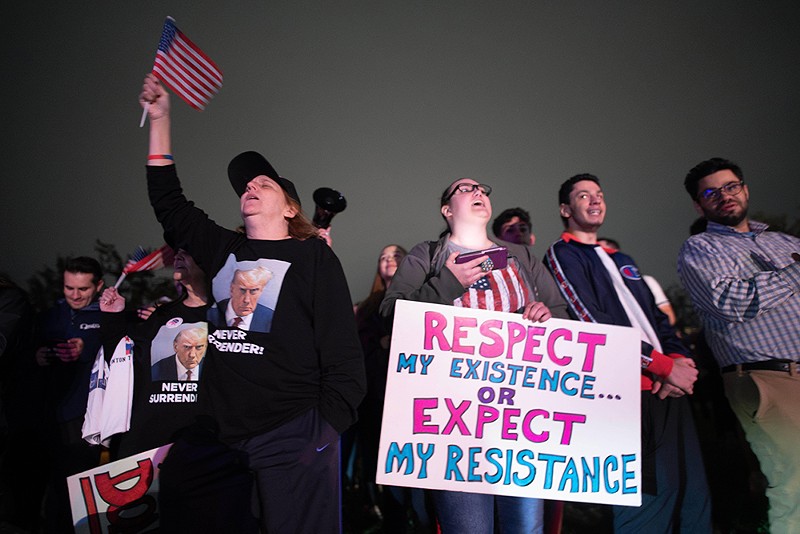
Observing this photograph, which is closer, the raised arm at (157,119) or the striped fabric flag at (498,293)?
the raised arm at (157,119)

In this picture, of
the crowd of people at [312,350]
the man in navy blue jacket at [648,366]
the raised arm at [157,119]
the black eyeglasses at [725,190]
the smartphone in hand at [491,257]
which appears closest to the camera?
the crowd of people at [312,350]

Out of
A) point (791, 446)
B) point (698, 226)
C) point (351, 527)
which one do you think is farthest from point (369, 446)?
point (698, 226)

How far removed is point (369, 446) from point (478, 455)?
2.14 metres

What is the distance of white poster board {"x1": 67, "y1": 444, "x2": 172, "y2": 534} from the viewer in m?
2.10

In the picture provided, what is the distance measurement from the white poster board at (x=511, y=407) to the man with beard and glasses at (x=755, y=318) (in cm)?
68

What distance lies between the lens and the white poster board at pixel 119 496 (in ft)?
6.88

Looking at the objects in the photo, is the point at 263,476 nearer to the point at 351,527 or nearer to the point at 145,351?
the point at 145,351

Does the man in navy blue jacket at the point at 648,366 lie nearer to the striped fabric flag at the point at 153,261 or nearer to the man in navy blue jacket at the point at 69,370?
the striped fabric flag at the point at 153,261

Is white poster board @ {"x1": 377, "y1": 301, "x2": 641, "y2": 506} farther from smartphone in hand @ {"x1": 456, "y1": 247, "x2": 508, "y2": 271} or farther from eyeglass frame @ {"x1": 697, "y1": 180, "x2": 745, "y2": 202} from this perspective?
eyeglass frame @ {"x1": 697, "y1": 180, "x2": 745, "y2": 202}

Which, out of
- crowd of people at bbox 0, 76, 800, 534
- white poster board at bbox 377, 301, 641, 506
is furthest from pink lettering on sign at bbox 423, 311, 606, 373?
crowd of people at bbox 0, 76, 800, 534

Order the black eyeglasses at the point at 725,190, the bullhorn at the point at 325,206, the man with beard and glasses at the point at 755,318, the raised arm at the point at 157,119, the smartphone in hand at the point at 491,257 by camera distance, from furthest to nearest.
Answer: the bullhorn at the point at 325,206
the black eyeglasses at the point at 725,190
the man with beard and glasses at the point at 755,318
the smartphone in hand at the point at 491,257
the raised arm at the point at 157,119

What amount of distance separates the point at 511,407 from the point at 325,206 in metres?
2.08

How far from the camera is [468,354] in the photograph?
266 cm

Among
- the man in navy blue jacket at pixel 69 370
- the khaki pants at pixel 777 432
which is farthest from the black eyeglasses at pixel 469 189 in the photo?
the man in navy blue jacket at pixel 69 370
